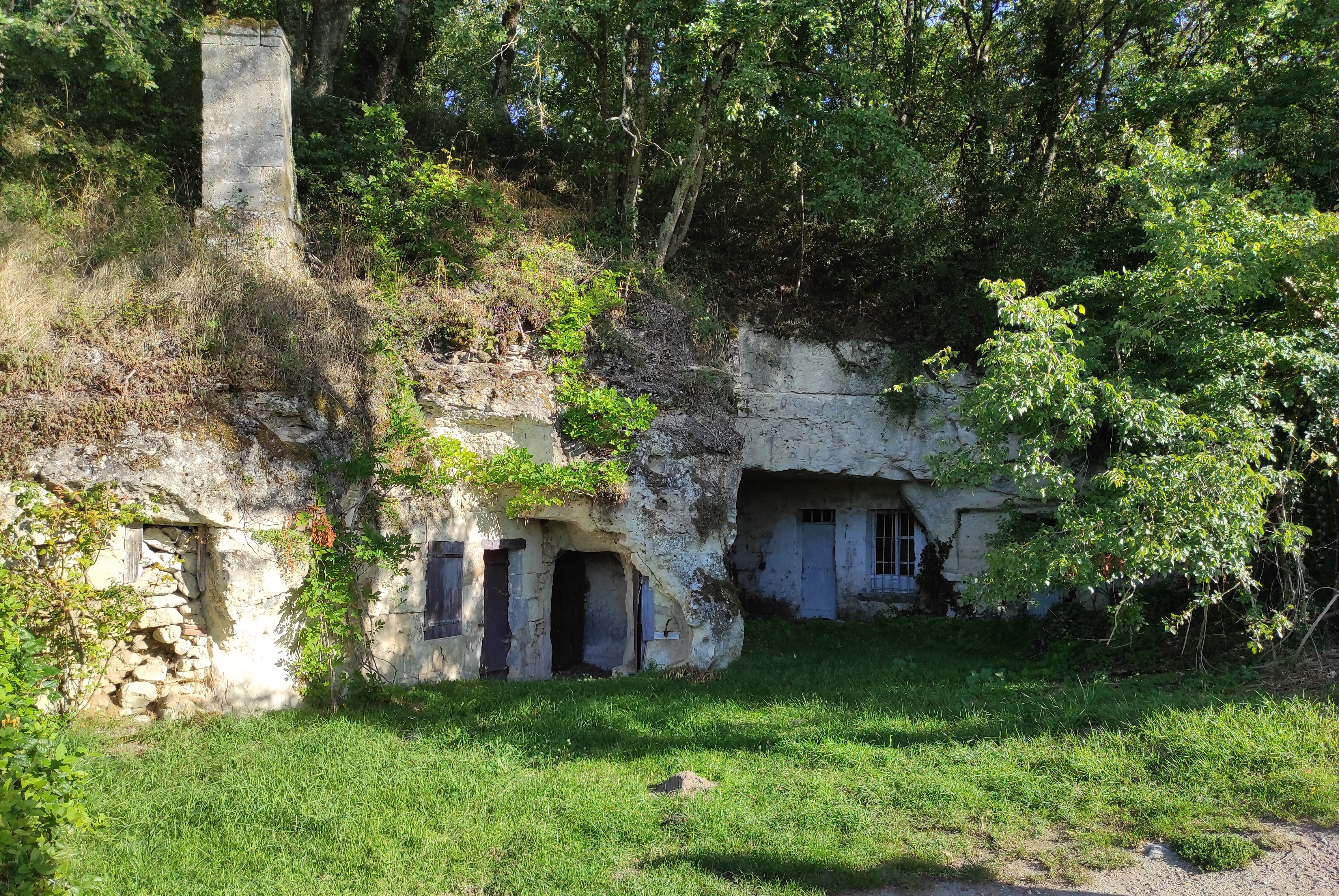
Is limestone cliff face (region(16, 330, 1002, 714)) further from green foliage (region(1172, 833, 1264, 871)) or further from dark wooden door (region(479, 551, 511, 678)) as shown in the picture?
green foliage (region(1172, 833, 1264, 871))

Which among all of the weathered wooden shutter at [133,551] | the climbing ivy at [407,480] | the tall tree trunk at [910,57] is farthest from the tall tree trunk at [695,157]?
the weathered wooden shutter at [133,551]

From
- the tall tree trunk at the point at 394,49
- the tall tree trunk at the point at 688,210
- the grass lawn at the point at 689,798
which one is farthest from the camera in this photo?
the tall tree trunk at the point at 394,49

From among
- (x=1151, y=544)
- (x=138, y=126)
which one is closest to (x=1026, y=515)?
(x=1151, y=544)

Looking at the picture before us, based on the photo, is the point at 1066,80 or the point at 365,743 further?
the point at 1066,80

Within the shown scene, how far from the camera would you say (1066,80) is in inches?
524

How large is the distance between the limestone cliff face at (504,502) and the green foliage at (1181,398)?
3.06 m

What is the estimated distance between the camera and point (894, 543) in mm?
14781

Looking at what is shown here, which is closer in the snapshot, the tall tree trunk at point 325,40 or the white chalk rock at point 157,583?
the white chalk rock at point 157,583

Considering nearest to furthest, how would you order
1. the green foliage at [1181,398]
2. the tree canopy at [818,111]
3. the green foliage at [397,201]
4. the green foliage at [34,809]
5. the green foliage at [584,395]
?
the green foliage at [34,809]
the green foliage at [1181,398]
the green foliage at [584,395]
the green foliage at [397,201]
the tree canopy at [818,111]

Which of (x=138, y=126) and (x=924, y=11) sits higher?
(x=924, y=11)

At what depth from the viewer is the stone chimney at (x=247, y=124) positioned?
31.9 ft

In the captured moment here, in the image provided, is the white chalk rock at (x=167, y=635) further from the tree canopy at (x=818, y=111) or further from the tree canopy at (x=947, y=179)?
the tree canopy at (x=818, y=111)

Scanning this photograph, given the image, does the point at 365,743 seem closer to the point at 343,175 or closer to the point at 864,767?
the point at 864,767

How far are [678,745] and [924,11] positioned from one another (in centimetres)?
1394
